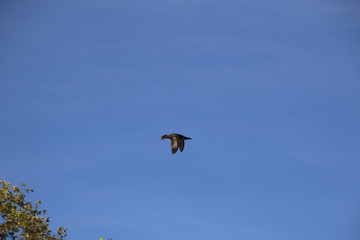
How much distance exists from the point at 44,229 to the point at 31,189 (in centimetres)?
357

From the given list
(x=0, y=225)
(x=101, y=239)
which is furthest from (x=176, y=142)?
(x=0, y=225)

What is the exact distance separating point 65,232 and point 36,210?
2993 millimetres

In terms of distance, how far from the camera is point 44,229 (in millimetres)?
57781

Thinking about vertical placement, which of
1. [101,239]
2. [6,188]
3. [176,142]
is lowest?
[101,239]

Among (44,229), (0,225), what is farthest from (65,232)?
(0,225)

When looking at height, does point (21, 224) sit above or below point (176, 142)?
below

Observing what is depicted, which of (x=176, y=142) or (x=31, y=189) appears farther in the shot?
(x=176, y=142)

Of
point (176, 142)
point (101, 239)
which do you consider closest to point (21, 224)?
point (101, 239)

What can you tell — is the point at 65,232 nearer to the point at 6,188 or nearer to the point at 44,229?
the point at 44,229

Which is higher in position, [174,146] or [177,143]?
[177,143]

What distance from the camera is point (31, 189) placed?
194 feet

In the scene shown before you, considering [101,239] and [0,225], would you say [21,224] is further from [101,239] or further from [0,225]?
[101,239]

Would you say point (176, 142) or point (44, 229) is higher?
point (176, 142)

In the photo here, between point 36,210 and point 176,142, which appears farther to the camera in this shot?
point 176,142
